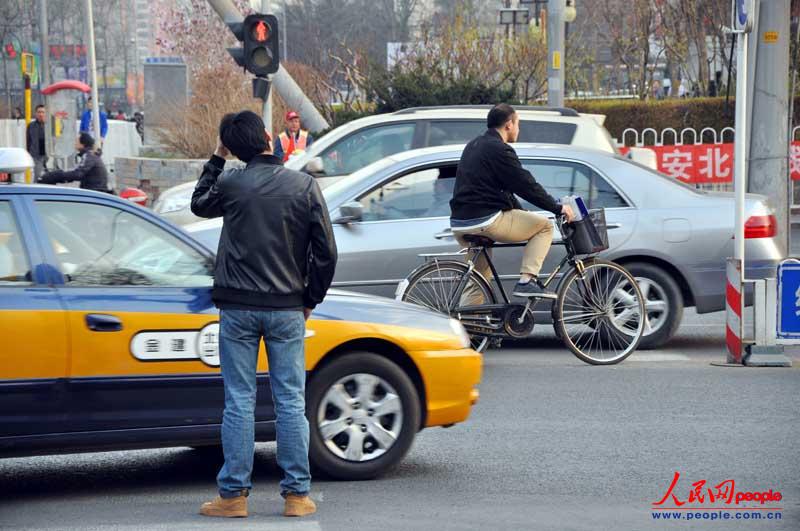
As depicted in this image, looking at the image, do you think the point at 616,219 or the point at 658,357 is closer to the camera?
the point at 658,357

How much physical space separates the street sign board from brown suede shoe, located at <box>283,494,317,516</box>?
195 inches

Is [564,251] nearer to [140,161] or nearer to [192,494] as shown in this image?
[192,494]

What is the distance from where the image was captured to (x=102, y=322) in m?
5.60

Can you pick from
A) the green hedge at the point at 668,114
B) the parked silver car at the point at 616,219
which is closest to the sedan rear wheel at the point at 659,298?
the parked silver car at the point at 616,219

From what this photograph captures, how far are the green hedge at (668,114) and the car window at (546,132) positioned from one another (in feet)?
47.9

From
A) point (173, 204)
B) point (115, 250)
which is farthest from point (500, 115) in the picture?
point (173, 204)

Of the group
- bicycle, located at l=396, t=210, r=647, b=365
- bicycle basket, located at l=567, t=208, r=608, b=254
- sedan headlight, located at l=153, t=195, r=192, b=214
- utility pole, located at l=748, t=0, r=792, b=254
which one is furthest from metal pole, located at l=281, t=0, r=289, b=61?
bicycle basket, located at l=567, t=208, r=608, b=254

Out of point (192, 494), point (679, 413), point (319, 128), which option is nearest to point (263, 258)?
point (192, 494)

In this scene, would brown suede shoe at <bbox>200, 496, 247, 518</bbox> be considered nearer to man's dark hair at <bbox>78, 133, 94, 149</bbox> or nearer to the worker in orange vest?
man's dark hair at <bbox>78, 133, 94, 149</bbox>

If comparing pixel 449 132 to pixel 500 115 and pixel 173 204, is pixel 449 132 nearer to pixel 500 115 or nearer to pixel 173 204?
pixel 500 115

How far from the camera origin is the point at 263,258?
530cm

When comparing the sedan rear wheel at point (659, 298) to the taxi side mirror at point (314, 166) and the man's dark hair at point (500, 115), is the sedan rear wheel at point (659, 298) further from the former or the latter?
the taxi side mirror at point (314, 166)

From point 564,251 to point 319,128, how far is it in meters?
13.7

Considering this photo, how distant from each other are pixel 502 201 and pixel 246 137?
3.77 metres
